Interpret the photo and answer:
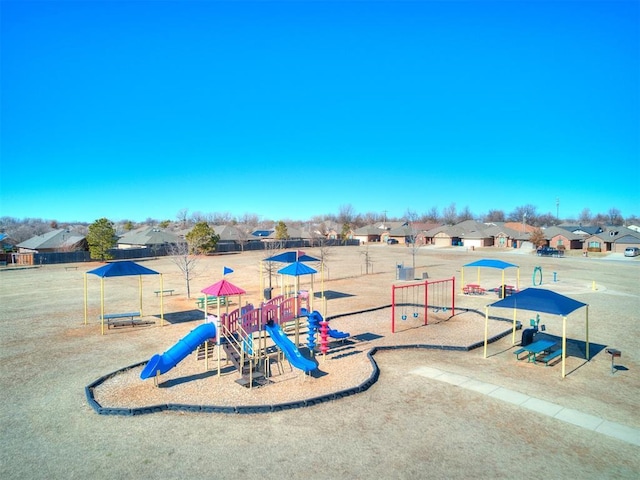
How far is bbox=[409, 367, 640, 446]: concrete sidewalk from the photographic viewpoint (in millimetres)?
8515

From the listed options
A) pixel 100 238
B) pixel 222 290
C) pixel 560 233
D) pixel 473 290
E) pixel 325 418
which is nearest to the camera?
pixel 325 418

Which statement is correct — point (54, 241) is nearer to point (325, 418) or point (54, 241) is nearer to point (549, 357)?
Answer: point (325, 418)

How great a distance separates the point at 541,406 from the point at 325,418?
514cm

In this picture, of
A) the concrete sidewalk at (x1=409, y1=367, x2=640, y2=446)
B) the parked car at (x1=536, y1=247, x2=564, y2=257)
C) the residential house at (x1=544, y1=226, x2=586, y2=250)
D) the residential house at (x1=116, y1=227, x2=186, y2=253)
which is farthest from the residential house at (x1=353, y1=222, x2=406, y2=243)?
the concrete sidewalk at (x1=409, y1=367, x2=640, y2=446)

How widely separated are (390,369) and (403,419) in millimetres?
3301

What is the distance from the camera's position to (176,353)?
11.1m

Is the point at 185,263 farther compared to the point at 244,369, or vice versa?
the point at 185,263

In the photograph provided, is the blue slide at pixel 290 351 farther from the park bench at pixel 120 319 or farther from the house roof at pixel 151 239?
the house roof at pixel 151 239

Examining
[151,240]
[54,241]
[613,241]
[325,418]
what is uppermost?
[54,241]

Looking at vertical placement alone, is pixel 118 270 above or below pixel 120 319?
above

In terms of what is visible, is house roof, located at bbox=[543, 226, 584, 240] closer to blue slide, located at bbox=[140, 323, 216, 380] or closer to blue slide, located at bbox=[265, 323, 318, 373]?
blue slide, located at bbox=[265, 323, 318, 373]

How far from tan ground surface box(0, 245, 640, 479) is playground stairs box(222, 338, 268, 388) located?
1.09 ft

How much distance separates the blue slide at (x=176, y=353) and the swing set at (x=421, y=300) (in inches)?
311

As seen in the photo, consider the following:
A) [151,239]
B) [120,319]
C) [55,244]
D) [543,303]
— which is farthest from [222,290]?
[151,239]
